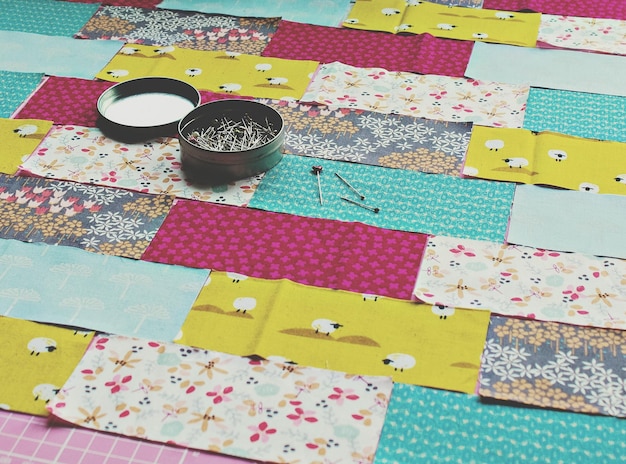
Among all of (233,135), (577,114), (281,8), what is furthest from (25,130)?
(577,114)

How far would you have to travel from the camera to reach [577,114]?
136 inches

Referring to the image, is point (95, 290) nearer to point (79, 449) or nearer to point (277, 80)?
point (79, 449)

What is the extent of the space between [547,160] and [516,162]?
109 millimetres

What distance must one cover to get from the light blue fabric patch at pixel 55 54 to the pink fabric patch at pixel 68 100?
0.07 m

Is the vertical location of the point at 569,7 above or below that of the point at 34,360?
above

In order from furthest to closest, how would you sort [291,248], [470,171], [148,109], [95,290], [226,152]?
1. [148,109]
2. [470,171]
3. [226,152]
4. [291,248]
5. [95,290]

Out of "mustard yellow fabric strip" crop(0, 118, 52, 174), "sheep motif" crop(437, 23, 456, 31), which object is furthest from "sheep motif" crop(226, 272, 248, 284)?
"sheep motif" crop(437, 23, 456, 31)

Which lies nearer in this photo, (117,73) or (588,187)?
(588,187)

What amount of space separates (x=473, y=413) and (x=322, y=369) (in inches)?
16.2

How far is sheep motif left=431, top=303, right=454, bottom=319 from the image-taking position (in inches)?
101

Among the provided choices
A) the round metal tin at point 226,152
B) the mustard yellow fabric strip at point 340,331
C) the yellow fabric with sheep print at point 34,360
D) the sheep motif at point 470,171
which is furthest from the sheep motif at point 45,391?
the sheep motif at point 470,171

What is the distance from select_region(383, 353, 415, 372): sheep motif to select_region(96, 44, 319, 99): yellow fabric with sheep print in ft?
4.66

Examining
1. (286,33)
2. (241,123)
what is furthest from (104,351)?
(286,33)

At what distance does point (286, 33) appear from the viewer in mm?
3988
